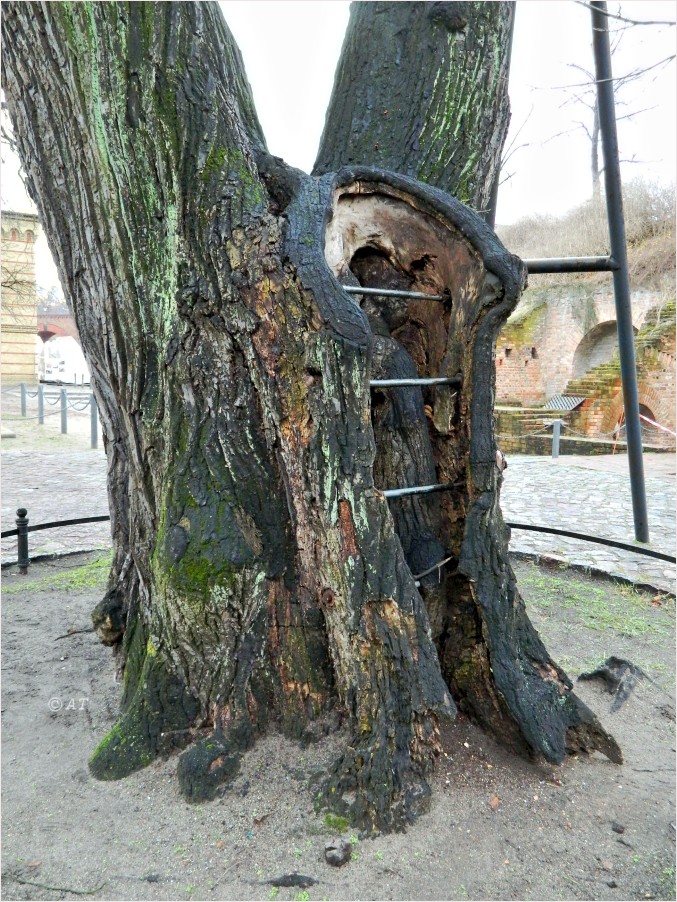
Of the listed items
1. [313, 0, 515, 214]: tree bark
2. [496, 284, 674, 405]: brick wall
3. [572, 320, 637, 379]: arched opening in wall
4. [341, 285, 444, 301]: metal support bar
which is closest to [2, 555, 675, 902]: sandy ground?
[341, 285, 444, 301]: metal support bar

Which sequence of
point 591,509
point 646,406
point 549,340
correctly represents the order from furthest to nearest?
1. point 549,340
2. point 646,406
3. point 591,509

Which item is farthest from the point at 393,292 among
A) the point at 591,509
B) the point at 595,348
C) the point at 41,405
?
the point at 595,348

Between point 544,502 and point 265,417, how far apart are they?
6807 millimetres

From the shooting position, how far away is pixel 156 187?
2.31 meters

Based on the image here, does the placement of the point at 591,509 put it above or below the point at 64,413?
below

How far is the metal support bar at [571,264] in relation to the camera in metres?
4.11

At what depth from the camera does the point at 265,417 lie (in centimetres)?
233

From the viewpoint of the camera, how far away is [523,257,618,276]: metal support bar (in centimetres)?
411

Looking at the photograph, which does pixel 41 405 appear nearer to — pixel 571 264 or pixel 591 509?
pixel 591 509

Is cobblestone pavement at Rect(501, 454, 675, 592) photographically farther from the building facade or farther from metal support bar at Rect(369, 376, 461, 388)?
the building facade

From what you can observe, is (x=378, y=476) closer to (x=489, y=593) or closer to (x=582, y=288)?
(x=489, y=593)

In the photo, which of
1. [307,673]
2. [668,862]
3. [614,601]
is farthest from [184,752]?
[614,601]

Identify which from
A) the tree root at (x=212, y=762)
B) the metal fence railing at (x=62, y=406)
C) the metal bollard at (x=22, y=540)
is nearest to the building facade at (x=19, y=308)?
the metal fence railing at (x=62, y=406)

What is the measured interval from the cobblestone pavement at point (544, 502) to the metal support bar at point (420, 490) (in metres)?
2.93
